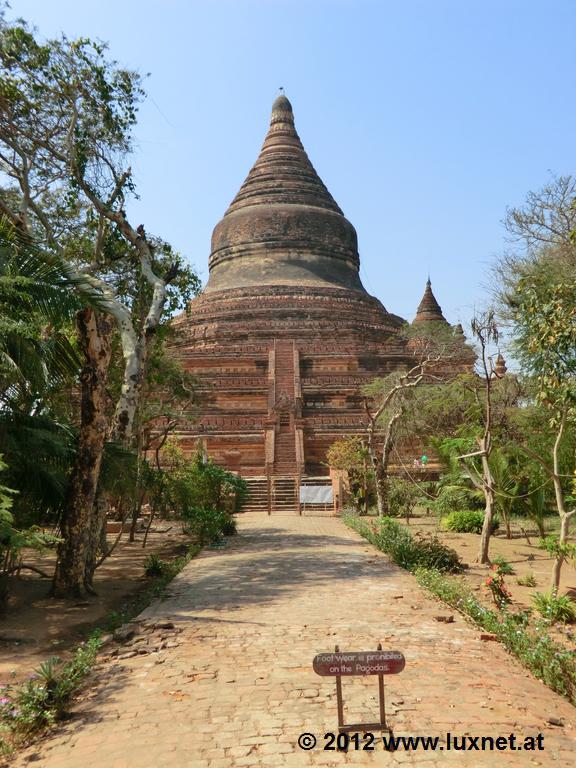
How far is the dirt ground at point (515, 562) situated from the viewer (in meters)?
8.00

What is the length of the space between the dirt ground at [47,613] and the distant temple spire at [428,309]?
3244cm

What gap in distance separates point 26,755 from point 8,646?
2.72m

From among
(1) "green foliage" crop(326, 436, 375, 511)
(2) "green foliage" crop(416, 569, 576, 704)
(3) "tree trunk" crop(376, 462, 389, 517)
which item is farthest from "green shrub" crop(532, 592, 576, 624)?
(1) "green foliage" crop(326, 436, 375, 511)

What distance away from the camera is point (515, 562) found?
10914 mm

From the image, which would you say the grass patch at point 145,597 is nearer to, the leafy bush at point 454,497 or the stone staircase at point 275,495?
the leafy bush at point 454,497

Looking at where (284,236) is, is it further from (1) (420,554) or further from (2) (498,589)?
(2) (498,589)

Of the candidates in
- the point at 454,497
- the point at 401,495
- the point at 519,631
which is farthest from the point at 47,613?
the point at 401,495

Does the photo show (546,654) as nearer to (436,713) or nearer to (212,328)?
(436,713)

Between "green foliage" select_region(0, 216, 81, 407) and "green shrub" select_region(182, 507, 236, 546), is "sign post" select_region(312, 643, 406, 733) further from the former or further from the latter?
"green shrub" select_region(182, 507, 236, 546)

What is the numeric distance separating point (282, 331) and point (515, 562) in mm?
21397

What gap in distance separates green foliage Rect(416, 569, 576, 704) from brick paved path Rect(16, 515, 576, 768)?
0.13 metres

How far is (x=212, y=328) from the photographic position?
31734mm

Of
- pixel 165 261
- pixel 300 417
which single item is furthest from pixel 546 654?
pixel 300 417

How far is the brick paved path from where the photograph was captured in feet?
11.4
